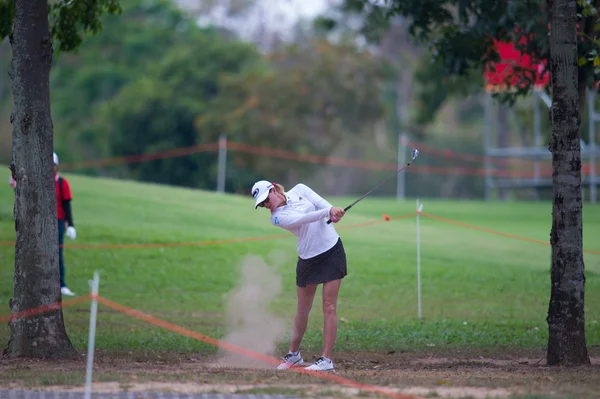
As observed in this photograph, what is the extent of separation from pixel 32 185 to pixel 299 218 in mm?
2899

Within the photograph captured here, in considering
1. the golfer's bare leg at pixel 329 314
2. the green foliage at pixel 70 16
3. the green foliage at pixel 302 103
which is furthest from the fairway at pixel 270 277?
the green foliage at pixel 302 103

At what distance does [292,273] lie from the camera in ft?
63.1

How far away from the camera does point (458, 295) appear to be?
696 inches

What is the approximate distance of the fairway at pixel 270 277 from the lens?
13320 millimetres

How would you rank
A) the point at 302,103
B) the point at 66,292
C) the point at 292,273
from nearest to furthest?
1. the point at 66,292
2. the point at 292,273
3. the point at 302,103

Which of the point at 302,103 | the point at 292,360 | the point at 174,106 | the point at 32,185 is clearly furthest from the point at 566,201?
the point at 174,106

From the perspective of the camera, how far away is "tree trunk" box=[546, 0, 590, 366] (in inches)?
422

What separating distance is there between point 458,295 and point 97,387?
10.0 metres

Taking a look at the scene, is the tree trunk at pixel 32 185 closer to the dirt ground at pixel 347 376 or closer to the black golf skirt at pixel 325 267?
the dirt ground at pixel 347 376

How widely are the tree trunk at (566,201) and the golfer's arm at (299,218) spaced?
2498 mm

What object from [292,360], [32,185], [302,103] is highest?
[302,103]

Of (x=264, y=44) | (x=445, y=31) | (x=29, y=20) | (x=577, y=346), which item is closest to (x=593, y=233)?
(x=445, y=31)

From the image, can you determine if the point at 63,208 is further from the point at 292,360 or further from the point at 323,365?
the point at 323,365

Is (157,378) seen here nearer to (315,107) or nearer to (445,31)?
(445,31)
